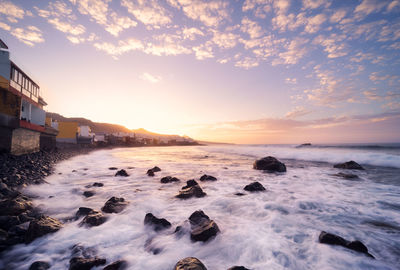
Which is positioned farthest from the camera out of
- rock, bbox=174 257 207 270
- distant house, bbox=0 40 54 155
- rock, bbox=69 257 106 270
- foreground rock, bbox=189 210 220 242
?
distant house, bbox=0 40 54 155

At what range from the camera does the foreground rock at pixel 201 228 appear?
317 cm

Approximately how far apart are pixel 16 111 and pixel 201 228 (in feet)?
45.5

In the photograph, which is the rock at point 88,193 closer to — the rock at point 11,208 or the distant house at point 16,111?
the rock at point 11,208

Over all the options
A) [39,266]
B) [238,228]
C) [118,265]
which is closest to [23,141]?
[39,266]

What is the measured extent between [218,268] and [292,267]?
116 centimetres

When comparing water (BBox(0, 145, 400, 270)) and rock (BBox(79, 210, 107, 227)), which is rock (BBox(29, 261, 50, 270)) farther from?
rock (BBox(79, 210, 107, 227))

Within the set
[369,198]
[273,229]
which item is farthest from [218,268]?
[369,198]

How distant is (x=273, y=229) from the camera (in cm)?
373

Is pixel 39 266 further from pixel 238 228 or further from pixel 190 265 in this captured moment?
pixel 238 228

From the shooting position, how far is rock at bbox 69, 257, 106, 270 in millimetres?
2318

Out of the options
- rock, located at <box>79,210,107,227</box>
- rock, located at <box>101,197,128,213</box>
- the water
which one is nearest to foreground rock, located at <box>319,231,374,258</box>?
the water

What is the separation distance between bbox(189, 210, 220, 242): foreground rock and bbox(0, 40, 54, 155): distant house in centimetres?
1238

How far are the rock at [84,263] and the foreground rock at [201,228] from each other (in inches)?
60.7

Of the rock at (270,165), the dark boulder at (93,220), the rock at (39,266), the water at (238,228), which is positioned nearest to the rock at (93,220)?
the dark boulder at (93,220)
